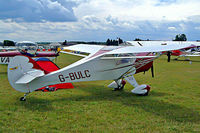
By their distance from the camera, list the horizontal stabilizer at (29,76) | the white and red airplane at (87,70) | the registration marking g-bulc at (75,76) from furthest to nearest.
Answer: the registration marking g-bulc at (75,76) < the white and red airplane at (87,70) < the horizontal stabilizer at (29,76)

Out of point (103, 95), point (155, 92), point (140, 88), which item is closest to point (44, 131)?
point (103, 95)

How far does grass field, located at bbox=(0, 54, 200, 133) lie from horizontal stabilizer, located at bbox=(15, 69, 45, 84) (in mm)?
719

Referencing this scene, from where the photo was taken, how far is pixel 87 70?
6.30m

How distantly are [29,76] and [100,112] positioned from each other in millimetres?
2287

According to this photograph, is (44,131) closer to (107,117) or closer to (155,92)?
(107,117)

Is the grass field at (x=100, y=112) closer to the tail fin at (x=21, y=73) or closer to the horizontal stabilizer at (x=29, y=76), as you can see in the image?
the tail fin at (x=21, y=73)

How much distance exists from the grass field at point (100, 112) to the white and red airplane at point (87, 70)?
553mm

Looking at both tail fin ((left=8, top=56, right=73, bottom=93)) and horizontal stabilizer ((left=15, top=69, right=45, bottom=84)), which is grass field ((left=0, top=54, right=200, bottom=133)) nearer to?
tail fin ((left=8, top=56, right=73, bottom=93))

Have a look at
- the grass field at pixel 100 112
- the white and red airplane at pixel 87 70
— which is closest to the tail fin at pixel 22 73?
the white and red airplane at pixel 87 70

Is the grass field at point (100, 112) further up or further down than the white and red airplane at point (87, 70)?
further down

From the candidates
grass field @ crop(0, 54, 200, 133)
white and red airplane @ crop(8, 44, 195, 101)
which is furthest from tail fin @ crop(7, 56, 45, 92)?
grass field @ crop(0, 54, 200, 133)

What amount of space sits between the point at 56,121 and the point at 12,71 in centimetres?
209

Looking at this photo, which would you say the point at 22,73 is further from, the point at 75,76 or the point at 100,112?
the point at 100,112

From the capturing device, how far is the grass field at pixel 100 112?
13.2 ft
